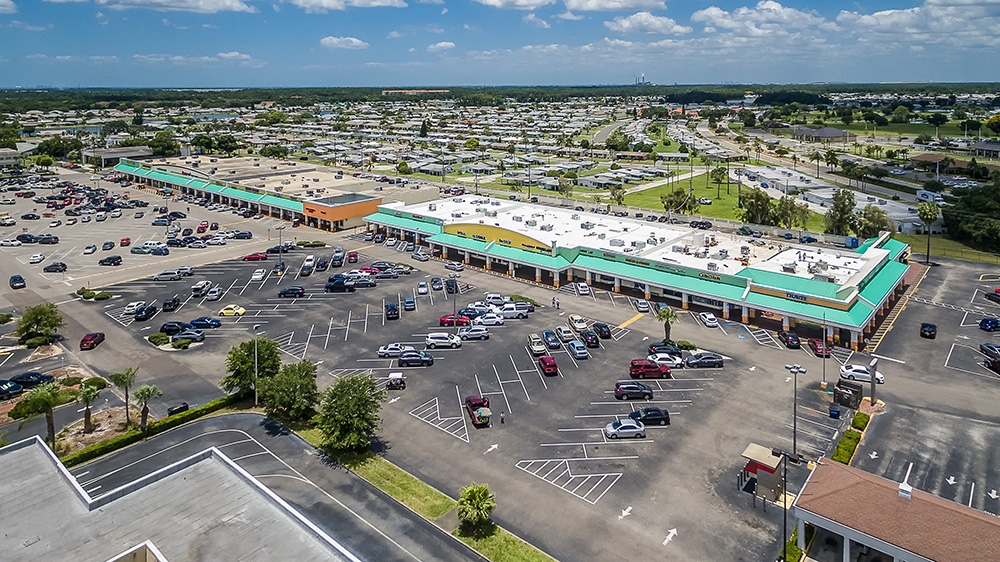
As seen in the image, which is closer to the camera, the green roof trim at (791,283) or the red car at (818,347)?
the red car at (818,347)

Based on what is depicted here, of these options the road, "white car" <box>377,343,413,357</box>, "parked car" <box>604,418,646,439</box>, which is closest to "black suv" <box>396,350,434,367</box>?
"white car" <box>377,343,413,357</box>

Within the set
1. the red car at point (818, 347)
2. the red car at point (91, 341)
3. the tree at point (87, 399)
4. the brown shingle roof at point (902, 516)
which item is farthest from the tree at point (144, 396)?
the red car at point (818, 347)

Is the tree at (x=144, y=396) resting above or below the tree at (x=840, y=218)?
below

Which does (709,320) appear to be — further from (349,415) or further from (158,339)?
(158,339)

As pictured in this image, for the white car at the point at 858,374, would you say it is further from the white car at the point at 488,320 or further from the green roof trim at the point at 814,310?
the white car at the point at 488,320

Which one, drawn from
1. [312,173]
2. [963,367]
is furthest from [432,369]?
[312,173]

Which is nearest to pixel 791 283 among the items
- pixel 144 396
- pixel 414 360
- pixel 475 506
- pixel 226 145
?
pixel 414 360

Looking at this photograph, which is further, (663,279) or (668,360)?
(663,279)
